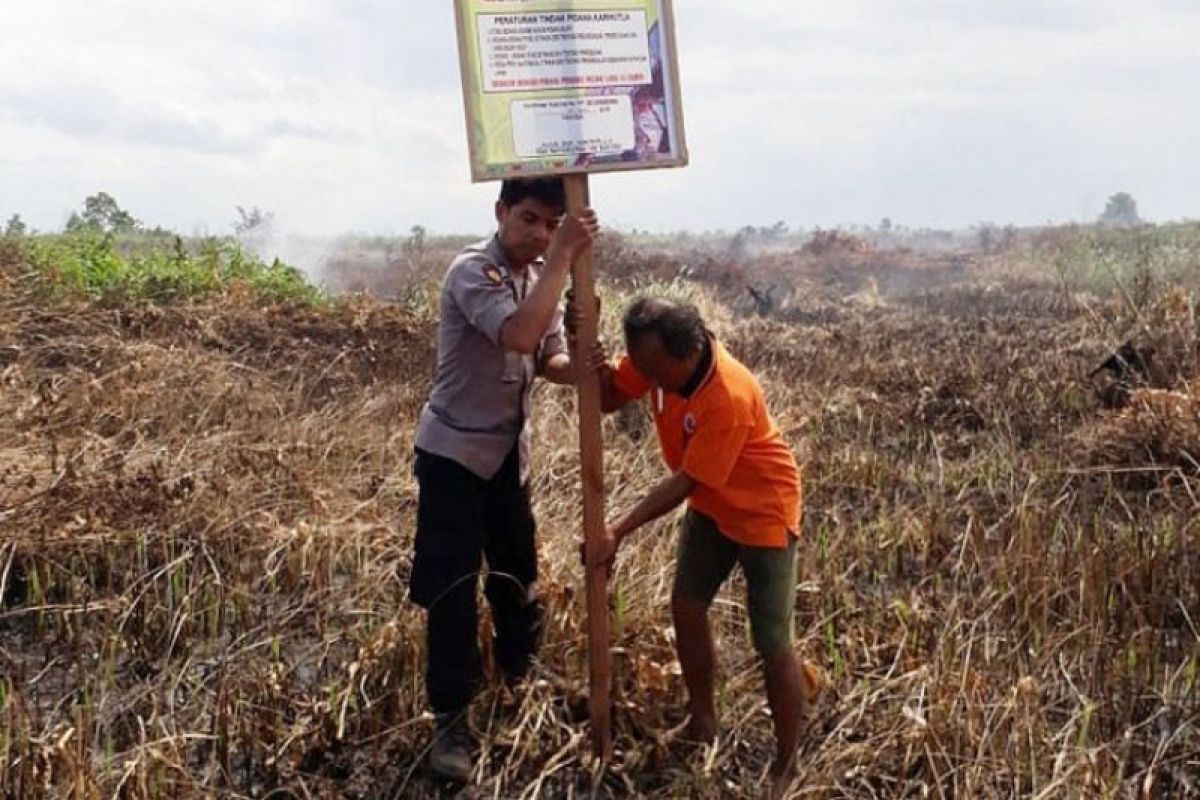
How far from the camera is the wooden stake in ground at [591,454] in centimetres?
335

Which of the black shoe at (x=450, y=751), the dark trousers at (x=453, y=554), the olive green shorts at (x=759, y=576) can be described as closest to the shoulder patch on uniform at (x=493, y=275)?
the dark trousers at (x=453, y=554)

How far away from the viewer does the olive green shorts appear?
3469 mm

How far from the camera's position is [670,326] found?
3.32 meters

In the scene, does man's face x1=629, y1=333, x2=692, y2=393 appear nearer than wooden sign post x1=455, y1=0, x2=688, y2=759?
No

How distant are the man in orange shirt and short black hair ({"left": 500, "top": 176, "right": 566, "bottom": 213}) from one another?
38cm

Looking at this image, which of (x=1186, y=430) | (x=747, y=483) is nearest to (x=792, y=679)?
(x=747, y=483)

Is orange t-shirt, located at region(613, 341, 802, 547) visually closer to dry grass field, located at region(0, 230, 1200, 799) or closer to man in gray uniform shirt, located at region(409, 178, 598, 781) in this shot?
man in gray uniform shirt, located at region(409, 178, 598, 781)

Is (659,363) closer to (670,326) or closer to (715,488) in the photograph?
(670,326)

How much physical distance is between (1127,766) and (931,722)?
27.9 inches

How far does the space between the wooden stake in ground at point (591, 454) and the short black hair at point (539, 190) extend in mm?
106

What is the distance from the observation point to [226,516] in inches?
208

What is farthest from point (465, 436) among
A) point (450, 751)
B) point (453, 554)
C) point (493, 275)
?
point (450, 751)

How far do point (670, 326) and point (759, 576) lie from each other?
78 cm

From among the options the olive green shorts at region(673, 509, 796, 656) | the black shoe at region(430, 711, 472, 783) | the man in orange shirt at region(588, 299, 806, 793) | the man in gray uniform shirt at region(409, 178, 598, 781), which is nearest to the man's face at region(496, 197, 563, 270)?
the man in gray uniform shirt at region(409, 178, 598, 781)
